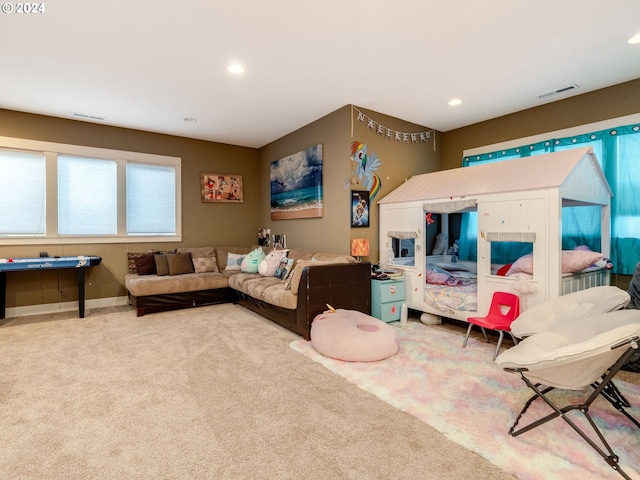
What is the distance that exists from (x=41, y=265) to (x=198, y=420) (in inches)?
131

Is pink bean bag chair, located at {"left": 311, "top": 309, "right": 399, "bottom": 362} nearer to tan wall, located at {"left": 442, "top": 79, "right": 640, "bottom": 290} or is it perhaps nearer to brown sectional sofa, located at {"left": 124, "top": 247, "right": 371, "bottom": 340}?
brown sectional sofa, located at {"left": 124, "top": 247, "right": 371, "bottom": 340}

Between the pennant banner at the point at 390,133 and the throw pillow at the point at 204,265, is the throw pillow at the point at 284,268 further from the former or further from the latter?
the pennant banner at the point at 390,133

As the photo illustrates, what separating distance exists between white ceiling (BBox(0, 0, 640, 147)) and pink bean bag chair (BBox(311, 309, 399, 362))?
248 centimetres

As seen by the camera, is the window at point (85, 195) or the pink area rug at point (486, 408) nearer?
the pink area rug at point (486, 408)

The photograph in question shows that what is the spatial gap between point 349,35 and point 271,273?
3033 mm

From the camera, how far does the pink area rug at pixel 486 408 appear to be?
156 cm

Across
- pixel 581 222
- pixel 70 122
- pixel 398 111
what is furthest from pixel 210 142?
pixel 581 222

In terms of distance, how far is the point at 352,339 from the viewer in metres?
2.78

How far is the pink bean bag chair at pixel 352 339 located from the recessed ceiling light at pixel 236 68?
259 cm

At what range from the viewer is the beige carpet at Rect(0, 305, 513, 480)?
1532mm

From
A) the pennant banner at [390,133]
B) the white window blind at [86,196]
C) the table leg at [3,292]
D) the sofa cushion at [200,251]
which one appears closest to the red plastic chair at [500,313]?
the pennant banner at [390,133]

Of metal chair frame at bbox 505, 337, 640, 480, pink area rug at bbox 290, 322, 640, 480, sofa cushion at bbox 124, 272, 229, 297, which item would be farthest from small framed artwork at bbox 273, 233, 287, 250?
metal chair frame at bbox 505, 337, 640, 480

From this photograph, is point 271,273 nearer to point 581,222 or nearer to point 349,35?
point 349,35

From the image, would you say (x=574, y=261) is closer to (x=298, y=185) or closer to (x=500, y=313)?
(x=500, y=313)
